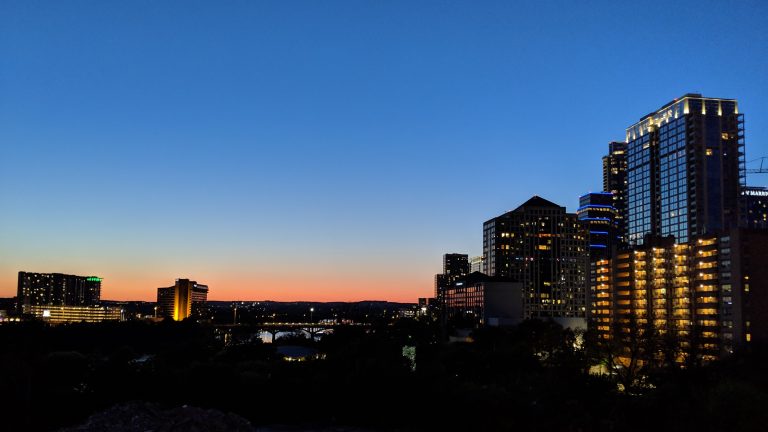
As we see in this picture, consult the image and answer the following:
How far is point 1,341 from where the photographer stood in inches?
3757

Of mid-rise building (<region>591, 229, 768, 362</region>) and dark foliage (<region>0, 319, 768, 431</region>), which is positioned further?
mid-rise building (<region>591, 229, 768, 362</region>)

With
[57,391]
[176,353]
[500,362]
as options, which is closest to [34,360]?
[57,391]

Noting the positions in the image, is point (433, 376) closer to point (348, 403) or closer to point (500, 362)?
point (348, 403)

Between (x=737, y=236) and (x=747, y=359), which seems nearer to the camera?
(x=747, y=359)

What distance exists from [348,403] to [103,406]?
18134mm

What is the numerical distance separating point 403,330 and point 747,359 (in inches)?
3783

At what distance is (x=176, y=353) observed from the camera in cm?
8881

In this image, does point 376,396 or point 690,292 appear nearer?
point 376,396

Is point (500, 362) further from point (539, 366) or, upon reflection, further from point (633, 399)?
point (633, 399)

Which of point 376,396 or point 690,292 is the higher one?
point 690,292

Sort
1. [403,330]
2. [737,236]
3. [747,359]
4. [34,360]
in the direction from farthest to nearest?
[403,330] → [737,236] → [747,359] → [34,360]

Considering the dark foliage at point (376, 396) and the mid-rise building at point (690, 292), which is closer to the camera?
the dark foliage at point (376, 396)

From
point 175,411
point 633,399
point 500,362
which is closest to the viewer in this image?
point 175,411

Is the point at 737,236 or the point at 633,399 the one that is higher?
the point at 737,236
